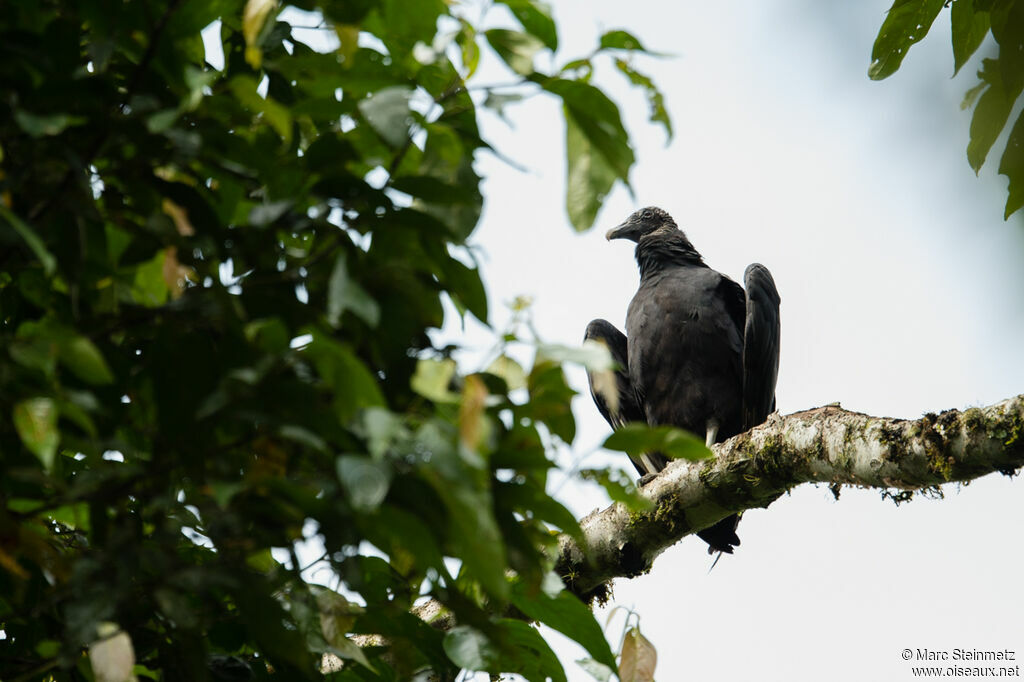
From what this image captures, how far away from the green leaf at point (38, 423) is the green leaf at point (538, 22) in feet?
2.73

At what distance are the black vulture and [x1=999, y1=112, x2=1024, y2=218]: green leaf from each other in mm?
2930

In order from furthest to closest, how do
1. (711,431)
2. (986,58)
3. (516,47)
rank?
(711,431) < (986,58) < (516,47)

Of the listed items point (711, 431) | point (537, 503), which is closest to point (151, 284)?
point (537, 503)

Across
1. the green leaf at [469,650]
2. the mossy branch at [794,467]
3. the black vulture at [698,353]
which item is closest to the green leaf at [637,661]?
the green leaf at [469,650]

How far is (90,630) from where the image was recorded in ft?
3.56

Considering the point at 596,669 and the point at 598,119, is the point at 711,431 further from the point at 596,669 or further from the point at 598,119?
the point at 598,119

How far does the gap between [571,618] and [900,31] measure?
150cm

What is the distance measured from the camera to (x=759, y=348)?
4.57 metres

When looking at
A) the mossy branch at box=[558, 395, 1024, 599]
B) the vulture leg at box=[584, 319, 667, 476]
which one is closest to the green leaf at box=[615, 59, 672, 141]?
the mossy branch at box=[558, 395, 1024, 599]

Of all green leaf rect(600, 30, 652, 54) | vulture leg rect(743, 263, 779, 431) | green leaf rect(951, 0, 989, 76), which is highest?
vulture leg rect(743, 263, 779, 431)

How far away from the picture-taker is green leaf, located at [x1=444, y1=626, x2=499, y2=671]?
4.80 feet

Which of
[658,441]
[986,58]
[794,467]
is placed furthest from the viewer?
[794,467]

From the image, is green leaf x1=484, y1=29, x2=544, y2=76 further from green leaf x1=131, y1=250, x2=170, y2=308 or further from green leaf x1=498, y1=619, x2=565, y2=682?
green leaf x1=498, y1=619, x2=565, y2=682

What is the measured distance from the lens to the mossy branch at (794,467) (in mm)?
2318
